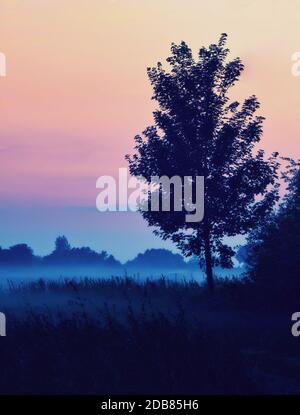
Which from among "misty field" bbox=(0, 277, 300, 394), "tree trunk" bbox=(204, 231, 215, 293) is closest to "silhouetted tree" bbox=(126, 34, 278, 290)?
"tree trunk" bbox=(204, 231, 215, 293)

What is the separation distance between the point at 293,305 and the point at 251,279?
2.60m

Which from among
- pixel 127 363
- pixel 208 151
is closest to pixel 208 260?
pixel 208 151

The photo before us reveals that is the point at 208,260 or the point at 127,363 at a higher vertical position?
the point at 208,260

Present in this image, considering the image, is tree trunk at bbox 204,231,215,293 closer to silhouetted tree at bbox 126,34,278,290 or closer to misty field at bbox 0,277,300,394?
silhouetted tree at bbox 126,34,278,290

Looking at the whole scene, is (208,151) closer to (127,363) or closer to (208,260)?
(208,260)

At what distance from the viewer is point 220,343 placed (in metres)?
12.2

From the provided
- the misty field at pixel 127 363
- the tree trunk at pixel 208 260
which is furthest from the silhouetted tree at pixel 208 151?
the misty field at pixel 127 363

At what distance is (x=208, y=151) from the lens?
28.5m

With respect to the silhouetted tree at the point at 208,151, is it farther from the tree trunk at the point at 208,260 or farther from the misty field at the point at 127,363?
the misty field at the point at 127,363

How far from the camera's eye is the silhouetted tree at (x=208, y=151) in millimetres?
28109
